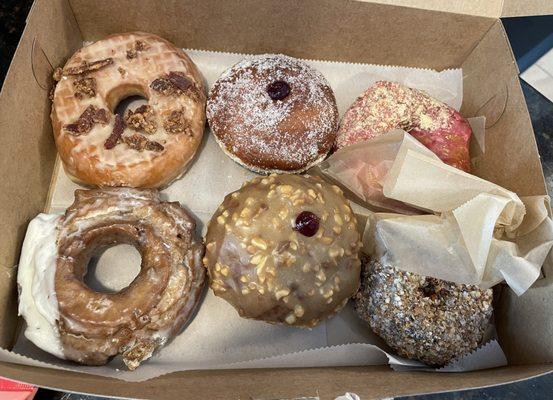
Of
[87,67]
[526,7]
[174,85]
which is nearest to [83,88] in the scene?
[87,67]

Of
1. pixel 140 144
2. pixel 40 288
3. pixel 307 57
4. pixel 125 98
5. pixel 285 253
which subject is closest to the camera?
pixel 285 253

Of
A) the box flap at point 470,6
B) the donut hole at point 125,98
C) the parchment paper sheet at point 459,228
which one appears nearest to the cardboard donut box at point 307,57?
the box flap at point 470,6

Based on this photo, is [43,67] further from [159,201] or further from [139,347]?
[139,347]

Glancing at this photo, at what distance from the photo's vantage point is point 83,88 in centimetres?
181

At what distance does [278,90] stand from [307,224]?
58 centimetres

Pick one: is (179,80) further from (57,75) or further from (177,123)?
(57,75)

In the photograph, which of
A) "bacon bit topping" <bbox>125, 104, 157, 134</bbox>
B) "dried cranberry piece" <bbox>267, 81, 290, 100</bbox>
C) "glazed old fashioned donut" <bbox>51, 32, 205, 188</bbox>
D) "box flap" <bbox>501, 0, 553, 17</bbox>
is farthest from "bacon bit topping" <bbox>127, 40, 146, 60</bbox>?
"box flap" <bbox>501, 0, 553, 17</bbox>

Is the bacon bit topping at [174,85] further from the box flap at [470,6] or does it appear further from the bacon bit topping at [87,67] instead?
the box flap at [470,6]

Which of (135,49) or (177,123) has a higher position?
(135,49)

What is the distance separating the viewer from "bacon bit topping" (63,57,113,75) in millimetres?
1834

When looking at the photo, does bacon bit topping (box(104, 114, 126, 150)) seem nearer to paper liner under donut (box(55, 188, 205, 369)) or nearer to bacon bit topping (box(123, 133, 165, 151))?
bacon bit topping (box(123, 133, 165, 151))

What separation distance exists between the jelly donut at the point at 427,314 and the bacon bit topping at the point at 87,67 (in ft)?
4.06

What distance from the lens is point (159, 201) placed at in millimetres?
1754

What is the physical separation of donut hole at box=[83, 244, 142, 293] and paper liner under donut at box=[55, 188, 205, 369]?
9 centimetres
